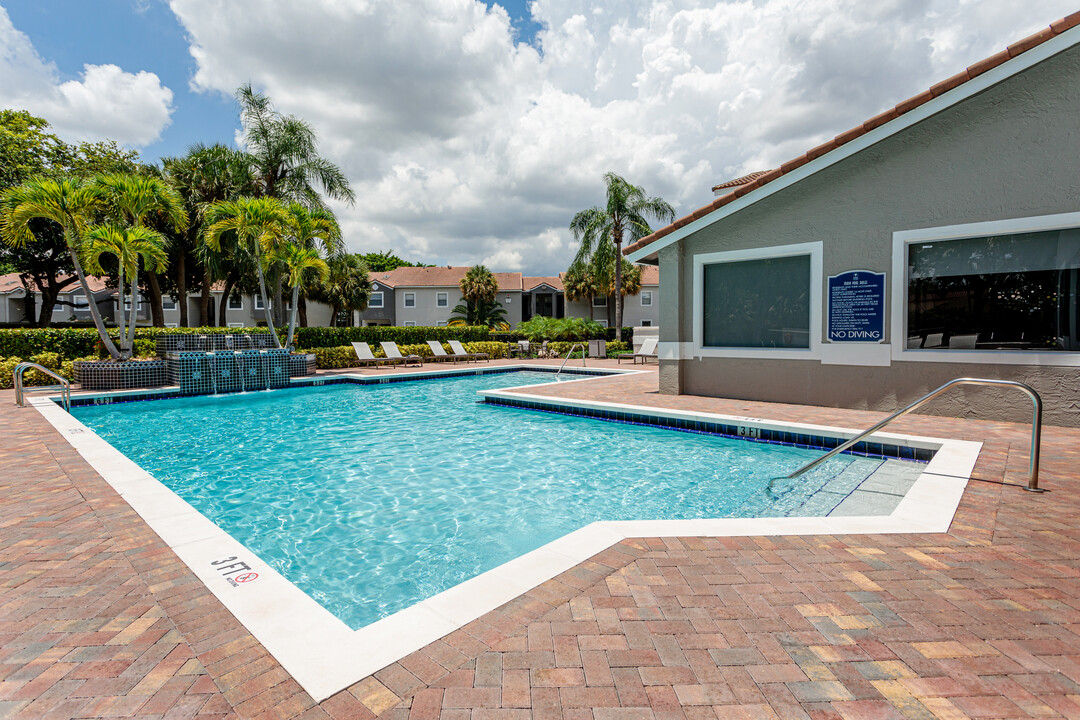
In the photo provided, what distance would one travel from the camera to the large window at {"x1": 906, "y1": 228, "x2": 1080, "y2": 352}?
770cm

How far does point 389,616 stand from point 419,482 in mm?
3723

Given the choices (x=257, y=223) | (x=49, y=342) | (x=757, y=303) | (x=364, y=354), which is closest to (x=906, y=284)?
(x=757, y=303)

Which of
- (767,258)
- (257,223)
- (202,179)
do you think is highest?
(202,179)

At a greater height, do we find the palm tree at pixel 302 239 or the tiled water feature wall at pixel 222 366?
the palm tree at pixel 302 239

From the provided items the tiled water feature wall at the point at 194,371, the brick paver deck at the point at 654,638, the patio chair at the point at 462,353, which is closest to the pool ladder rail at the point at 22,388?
A: the tiled water feature wall at the point at 194,371

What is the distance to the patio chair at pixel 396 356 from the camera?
22000 mm

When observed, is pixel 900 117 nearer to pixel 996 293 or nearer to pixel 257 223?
pixel 996 293

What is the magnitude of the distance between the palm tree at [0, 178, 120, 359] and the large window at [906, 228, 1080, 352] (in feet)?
59.7

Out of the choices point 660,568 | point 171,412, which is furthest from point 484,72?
point 660,568

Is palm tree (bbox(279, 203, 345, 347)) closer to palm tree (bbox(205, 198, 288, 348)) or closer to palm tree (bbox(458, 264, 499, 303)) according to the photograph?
palm tree (bbox(205, 198, 288, 348))

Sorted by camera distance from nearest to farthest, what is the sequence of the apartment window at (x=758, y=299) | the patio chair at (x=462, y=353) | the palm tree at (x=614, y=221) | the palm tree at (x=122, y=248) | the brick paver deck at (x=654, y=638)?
→ the brick paver deck at (x=654, y=638), the apartment window at (x=758, y=299), the palm tree at (x=122, y=248), the patio chair at (x=462, y=353), the palm tree at (x=614, y=221)

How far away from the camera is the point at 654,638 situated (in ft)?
8.21

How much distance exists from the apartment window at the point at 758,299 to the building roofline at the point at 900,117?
952mm

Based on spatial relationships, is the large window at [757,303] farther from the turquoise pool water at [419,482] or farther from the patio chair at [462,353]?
the patio chair at [462,353]
